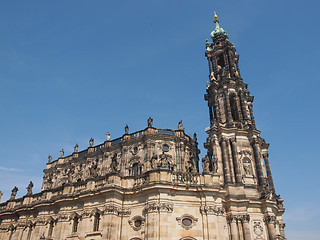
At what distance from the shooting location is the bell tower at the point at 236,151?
92.8ft

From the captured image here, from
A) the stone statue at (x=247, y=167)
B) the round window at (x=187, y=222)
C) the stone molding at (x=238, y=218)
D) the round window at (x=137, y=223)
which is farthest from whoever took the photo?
the stone statue at (x=247, y=167)

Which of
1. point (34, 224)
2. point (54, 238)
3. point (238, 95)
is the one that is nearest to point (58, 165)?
point (34, 224)

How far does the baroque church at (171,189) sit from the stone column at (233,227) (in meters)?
0.09

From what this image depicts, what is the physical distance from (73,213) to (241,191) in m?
16.9

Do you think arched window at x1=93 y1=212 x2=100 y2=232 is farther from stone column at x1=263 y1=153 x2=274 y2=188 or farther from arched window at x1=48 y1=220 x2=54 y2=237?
stone column at x1=263 y1=153 x2=274 y2=188

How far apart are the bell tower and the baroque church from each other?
0.35 ft

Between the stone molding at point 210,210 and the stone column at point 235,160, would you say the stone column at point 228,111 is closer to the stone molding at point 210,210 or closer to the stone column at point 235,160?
the stone column at point 235,160

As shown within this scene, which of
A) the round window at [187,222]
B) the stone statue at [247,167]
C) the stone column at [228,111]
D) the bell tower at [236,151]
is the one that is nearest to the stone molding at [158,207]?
the round window at [187,222]

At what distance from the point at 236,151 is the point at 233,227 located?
8611 millimetres

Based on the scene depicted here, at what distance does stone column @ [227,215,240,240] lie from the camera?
2694 centimetres

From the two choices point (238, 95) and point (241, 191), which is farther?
point (238, 95)

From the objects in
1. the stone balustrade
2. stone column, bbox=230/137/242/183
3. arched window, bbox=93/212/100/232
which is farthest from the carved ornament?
stone column, bbox=230/137/242/183

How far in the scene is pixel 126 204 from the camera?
24.2 m

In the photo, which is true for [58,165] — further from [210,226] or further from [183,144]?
[210,226]
